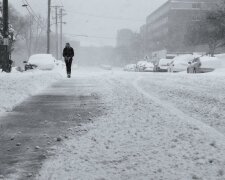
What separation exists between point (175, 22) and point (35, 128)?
104172 mm

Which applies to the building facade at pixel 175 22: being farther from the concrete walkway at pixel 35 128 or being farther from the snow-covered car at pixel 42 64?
the concrete walkway at pixel 35 128

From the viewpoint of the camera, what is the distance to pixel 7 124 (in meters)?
6.27

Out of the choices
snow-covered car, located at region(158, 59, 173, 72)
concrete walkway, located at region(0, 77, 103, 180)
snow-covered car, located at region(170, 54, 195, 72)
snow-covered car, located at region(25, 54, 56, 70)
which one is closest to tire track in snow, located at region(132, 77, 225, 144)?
concrete walkway, located at region(0, 77, 103, 180)

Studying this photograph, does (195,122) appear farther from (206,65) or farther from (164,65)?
(164,65)

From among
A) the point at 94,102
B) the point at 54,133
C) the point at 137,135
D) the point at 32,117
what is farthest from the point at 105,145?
the point at 94,102

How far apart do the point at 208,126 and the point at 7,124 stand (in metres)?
2.80

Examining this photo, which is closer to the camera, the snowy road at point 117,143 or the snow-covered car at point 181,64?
the snowy road at point 117,143

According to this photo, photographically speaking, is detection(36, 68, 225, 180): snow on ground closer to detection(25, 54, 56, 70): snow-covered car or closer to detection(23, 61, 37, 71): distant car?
detection(23, 61, 37, 71): distant car

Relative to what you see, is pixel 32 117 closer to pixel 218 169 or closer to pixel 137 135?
pixel 137 135


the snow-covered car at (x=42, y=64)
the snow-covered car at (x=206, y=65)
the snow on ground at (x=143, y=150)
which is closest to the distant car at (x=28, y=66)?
the snow-covered car at (x=42, y=64)

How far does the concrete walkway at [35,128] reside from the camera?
3.91 meters

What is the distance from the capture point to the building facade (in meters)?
90.1

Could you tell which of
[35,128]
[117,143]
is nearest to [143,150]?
[117,143]

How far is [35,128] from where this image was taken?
591cm
